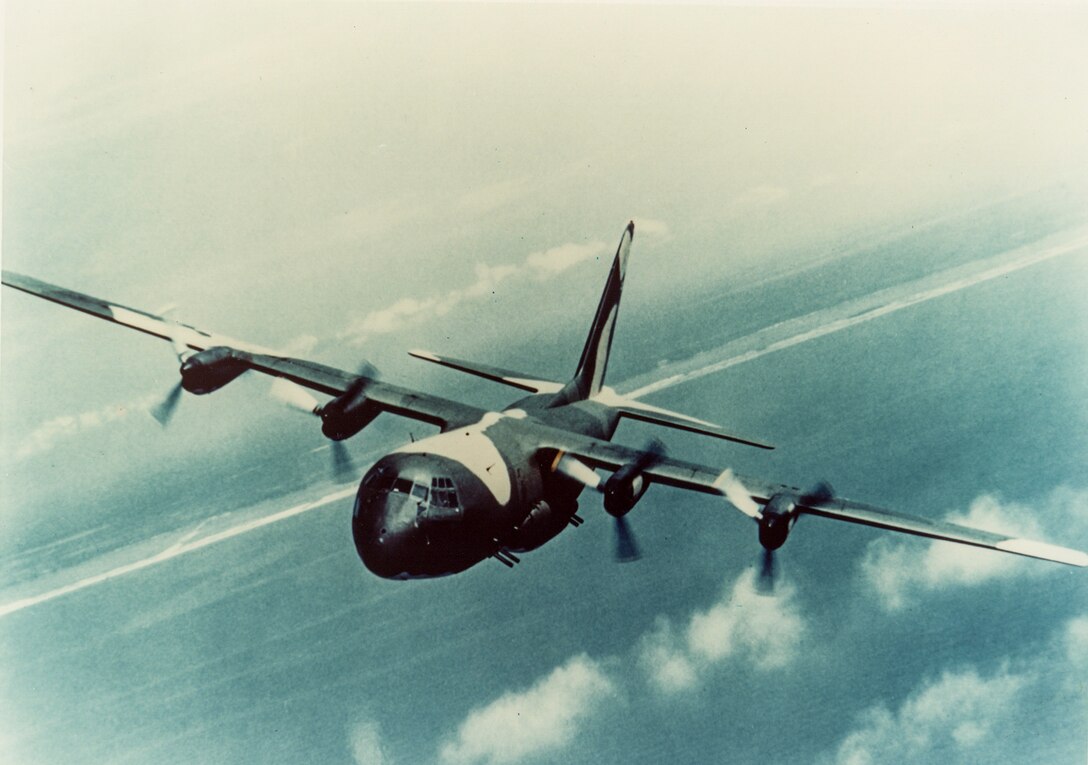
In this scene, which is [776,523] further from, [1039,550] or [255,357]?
[255,357]

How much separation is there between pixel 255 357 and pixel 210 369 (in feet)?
5.23

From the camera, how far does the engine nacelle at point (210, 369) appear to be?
26094 millimetres

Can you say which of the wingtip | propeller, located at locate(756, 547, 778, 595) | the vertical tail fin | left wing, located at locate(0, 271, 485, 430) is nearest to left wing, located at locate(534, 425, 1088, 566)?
the wingtip

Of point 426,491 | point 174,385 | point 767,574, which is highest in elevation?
point 174,385

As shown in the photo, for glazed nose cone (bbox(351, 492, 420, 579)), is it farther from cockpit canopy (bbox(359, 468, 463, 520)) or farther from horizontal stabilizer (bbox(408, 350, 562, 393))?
horizontal stabilizer (bbox(408, 350, 562, 393))

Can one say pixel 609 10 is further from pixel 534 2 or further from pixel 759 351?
pixel 759 351

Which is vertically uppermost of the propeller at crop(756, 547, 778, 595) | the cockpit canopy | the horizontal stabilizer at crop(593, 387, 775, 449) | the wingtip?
the cockpit canopy

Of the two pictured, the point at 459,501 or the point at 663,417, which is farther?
the point at 663,417

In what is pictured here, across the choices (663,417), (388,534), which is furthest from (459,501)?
(663,417)

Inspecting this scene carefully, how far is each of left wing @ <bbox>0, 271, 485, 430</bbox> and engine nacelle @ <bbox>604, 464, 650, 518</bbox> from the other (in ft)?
19.7

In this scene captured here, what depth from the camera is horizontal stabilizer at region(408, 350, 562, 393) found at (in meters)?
27.7

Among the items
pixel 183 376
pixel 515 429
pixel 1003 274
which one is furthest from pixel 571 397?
pixel 1003 274

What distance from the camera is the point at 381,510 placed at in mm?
20906

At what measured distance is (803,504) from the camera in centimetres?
2184
